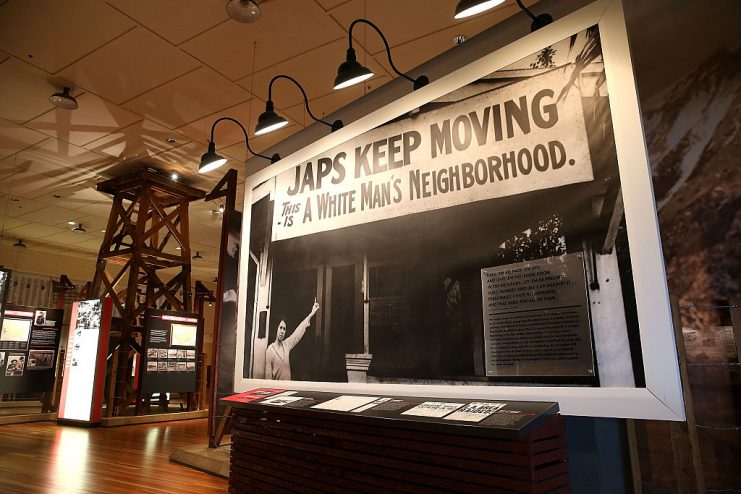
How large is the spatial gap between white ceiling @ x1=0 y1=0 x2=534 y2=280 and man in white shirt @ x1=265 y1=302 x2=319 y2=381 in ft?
8.53

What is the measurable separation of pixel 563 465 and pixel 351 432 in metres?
1.08

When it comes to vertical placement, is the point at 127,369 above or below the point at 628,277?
below

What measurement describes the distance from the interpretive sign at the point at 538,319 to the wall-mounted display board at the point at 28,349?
8476 millimetres

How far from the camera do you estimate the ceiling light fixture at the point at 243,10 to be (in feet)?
12.9

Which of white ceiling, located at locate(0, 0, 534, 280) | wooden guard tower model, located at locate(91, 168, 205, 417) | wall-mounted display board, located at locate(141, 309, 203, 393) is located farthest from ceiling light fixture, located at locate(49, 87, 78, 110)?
wall-mounted display board, located at locate(141, 309, 203, 393)

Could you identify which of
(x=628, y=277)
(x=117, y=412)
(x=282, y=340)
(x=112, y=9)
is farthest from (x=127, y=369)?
(x=628, y=277)

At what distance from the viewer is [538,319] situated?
8.11 ft

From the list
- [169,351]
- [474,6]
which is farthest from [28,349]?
[474,6]

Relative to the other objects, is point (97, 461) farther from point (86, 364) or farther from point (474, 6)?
point (474, 6)

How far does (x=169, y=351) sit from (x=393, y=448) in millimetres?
7113

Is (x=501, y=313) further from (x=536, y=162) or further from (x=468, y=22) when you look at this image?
(x=468, y=22)

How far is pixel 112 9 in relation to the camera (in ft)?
13.4

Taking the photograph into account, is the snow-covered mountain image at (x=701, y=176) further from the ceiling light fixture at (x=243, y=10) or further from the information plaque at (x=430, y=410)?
the ceiling light fixture at (x=243, y=10)

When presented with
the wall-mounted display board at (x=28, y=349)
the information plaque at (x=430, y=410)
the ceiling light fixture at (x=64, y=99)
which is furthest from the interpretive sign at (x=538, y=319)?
the wall-mounted display board at (x=28, y=349)
